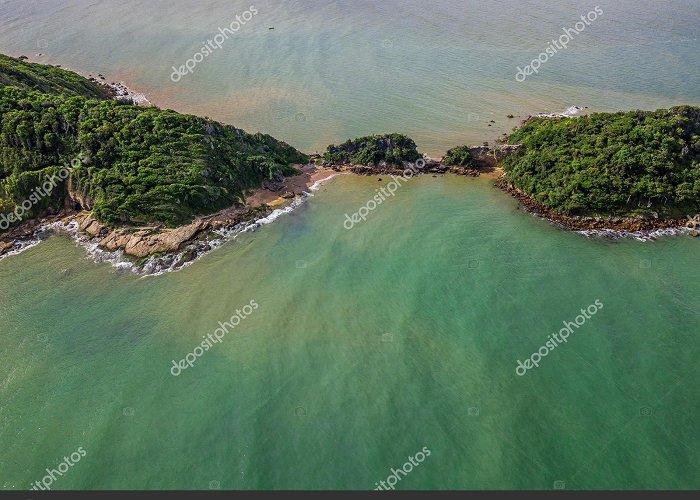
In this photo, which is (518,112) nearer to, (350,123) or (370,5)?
(350,123)

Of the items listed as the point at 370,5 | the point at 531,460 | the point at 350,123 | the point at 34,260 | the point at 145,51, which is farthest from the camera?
the point at 370,5

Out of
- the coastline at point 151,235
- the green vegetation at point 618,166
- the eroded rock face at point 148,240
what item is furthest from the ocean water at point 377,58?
the eroded rock face at point 148,240

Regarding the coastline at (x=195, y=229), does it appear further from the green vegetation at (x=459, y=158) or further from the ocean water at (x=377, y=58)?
the ocean water at (x=377, y=58)

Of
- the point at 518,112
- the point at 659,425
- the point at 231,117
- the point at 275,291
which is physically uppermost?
the point at 231,117

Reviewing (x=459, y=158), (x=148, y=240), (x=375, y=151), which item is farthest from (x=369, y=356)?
(x=459, y=158)

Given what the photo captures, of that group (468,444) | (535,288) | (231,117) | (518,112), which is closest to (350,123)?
(231,117)

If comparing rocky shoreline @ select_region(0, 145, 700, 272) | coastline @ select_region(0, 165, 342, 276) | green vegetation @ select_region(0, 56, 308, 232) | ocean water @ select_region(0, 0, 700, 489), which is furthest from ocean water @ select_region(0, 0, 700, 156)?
coastline @ select_region(0, 165, 342, 276)
